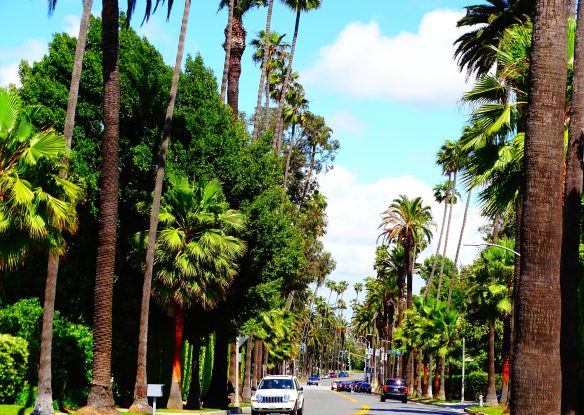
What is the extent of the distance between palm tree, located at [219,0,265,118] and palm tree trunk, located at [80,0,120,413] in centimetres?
1614

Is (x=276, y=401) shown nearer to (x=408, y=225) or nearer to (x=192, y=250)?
(x=192, y=250)

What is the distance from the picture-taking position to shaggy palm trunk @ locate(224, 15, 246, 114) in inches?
1571

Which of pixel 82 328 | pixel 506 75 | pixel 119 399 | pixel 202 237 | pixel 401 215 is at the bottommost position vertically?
pixel 119 399

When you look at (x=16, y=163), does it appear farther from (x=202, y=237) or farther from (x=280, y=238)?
(x=280, y=238)

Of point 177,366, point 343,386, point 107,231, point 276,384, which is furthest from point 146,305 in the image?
point 343,386

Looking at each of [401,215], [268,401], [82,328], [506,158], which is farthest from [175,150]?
[401,215]

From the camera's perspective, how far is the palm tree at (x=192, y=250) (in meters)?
28.2

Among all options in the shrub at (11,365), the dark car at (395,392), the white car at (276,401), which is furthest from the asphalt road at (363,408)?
the shrub at (11,365)

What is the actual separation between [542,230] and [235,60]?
3284cm

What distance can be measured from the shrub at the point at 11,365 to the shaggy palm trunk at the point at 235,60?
19368mm

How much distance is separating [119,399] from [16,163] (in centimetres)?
1522

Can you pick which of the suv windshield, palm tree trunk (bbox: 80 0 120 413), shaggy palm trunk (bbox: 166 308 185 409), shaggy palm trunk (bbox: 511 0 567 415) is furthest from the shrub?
shaggy palm trunk (bbox: 511 0 567 415)

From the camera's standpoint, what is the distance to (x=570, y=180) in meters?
19.0

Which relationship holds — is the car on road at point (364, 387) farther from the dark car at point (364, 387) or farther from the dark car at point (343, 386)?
the dark car at point (343, 386)
